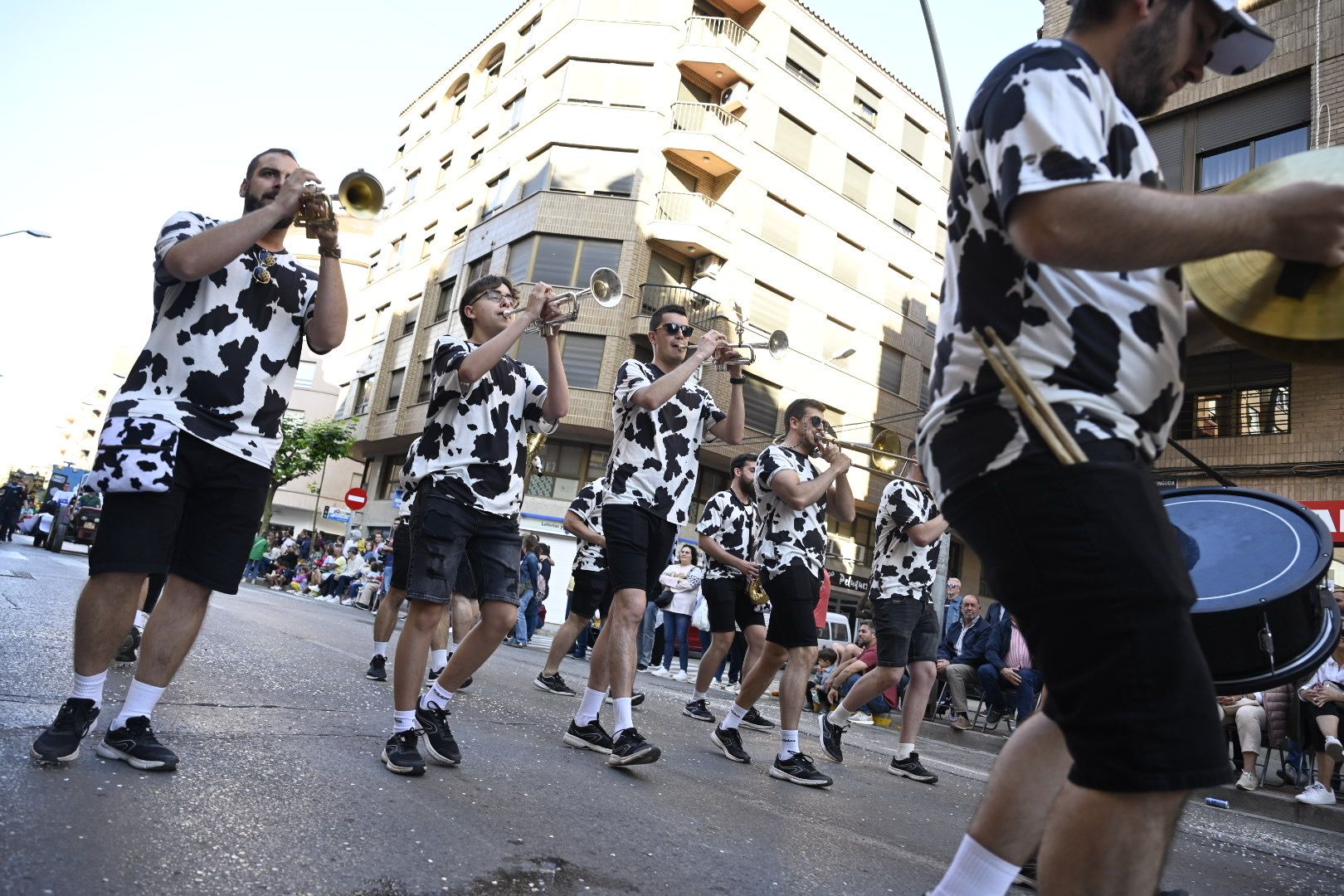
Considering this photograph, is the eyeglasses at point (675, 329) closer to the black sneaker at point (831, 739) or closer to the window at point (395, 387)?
the black sneaker at point (831, 739)

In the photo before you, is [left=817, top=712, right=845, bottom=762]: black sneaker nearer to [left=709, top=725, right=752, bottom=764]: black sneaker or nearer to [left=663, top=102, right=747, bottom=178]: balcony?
[left=709, top=725, right=752, bottom=764]: black sneaker

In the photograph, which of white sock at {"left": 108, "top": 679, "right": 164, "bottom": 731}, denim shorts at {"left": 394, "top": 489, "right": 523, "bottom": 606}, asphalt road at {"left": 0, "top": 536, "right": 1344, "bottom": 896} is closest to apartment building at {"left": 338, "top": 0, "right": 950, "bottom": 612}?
asphalt road at {"left": 0, "top": 536, "right": 1344, "bottom": 896}

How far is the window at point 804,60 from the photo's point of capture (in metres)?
35.1

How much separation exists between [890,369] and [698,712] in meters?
30.3

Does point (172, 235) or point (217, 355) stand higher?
point (172, 235)

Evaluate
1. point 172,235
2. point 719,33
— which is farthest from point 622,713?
point 719,33

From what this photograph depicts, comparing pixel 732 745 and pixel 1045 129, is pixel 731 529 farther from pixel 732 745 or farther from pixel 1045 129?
pixel 1045 129

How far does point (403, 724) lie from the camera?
3.69 m

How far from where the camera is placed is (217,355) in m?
3.32

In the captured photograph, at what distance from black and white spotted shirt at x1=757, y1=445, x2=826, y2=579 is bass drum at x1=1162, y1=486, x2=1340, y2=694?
318cm

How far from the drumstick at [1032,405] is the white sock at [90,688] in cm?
Result: 287

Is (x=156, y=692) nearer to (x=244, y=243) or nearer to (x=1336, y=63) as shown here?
(x=244, y=243)

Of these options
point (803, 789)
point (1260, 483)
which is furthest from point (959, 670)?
point (1260, 483)

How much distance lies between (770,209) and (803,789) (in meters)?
30.5
